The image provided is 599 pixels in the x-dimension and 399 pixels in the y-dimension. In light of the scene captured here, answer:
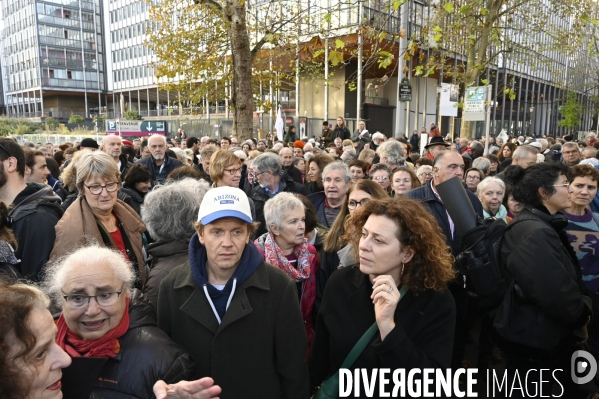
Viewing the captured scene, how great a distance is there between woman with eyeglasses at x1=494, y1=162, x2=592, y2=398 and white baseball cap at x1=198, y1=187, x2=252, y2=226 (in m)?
1.88

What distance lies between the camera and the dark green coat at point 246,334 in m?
2.16

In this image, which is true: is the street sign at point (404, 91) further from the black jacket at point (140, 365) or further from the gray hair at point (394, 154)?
the black jacket at point (140, 365)

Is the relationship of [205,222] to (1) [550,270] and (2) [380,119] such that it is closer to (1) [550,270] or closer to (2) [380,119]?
(1) [550,270]

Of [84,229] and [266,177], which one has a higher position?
[266,177]

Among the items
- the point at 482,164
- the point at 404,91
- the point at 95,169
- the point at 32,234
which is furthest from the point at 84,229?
the point at 404,91

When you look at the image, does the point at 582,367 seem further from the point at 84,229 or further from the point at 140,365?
the point at 84,229

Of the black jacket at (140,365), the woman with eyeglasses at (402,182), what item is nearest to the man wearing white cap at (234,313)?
the black jacket at (140,365)

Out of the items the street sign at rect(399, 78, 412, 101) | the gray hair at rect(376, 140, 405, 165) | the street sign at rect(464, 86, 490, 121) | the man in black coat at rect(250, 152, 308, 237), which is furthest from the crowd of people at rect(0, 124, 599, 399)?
the street sign at rect(399, 78, 412, 101)

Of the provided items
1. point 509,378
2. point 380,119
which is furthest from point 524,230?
point 380,119

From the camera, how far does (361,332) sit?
93.0 inches

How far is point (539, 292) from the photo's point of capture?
2764 mm

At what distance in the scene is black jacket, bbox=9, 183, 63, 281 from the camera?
288 cm

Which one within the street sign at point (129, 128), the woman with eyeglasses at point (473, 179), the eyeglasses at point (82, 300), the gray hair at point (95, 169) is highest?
the street sign at point (129, 128)

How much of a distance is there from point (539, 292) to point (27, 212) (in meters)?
3.46
